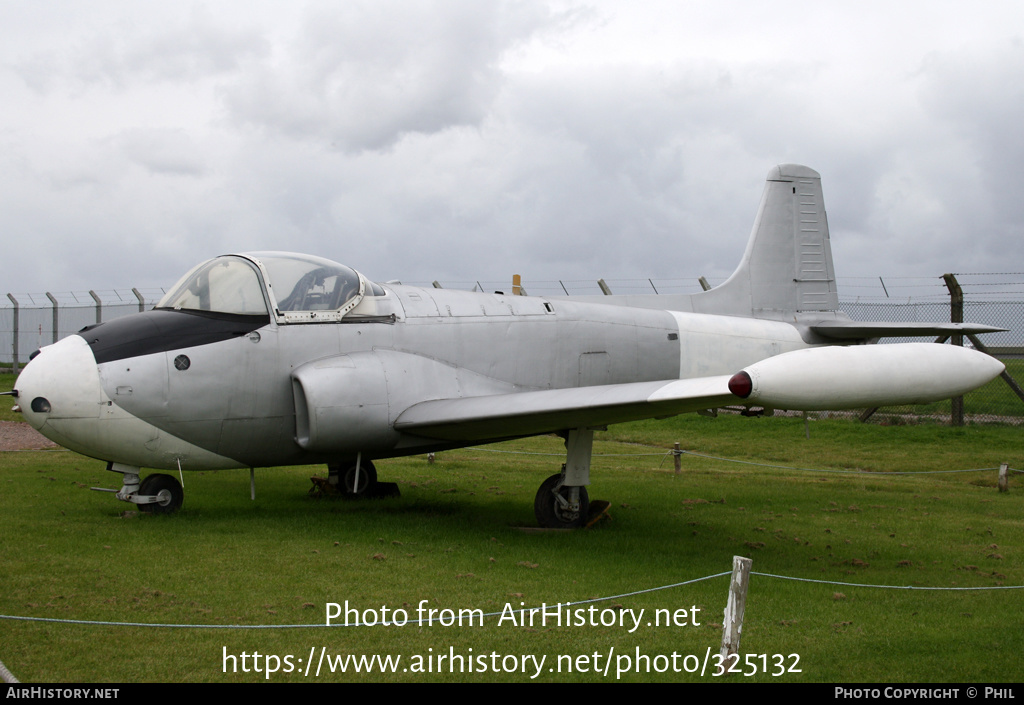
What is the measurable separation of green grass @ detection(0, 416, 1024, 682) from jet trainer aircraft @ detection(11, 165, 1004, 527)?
2.82 feet

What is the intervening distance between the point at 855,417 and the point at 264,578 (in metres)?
17.0

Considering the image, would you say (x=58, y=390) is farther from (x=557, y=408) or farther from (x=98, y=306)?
(x=98, y=306)

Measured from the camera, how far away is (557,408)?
8117mm

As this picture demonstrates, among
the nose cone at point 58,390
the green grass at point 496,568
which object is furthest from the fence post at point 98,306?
the nose cone at point 58,390

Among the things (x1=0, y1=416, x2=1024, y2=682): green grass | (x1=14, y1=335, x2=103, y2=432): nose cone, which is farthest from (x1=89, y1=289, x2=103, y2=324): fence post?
(x1=14, y1=335, x2=103, y2=432): nose cone

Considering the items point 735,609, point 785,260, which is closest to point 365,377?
point 735,609

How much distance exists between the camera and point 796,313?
43.4 feet

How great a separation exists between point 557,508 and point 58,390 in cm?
526

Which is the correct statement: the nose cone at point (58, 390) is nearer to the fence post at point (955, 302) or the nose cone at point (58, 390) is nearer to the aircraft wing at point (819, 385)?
the aircraft wing at point (819, 385)

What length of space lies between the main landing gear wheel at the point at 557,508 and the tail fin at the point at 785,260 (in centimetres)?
458

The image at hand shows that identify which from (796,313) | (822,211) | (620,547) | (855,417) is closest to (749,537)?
(620,547)

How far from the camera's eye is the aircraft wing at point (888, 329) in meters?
10.7
